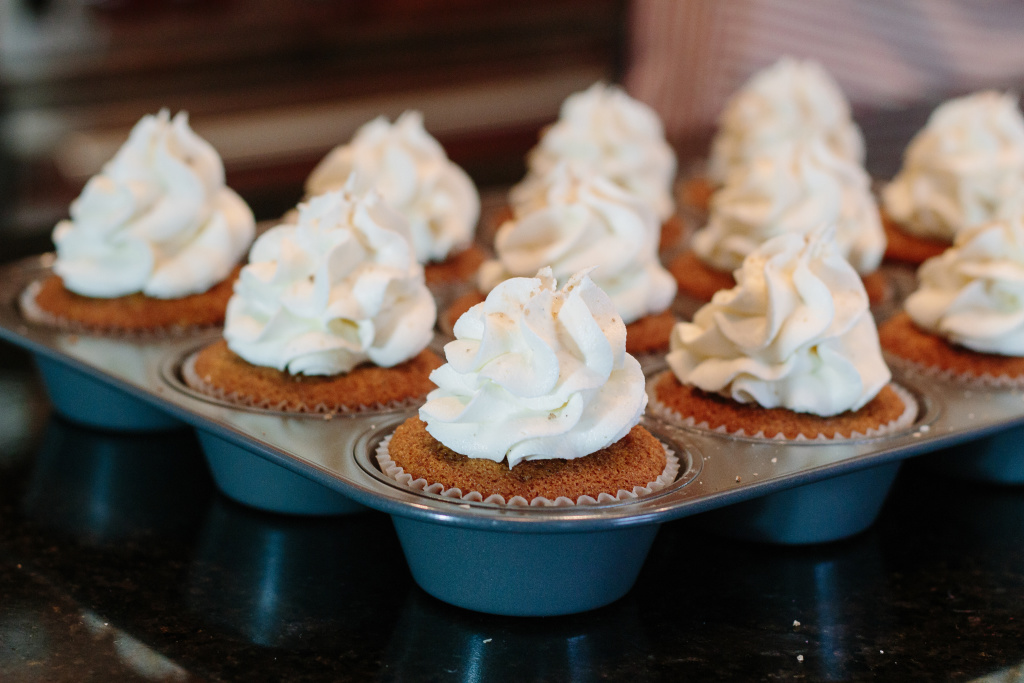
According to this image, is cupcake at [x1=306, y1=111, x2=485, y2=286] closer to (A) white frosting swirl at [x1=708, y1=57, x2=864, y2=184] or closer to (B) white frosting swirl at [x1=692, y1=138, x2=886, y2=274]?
(B) white frosting swirl at [x1=692, y1=138, x2=886, y2=274]

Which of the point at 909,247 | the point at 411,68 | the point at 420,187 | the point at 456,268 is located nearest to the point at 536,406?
the point at 456,268

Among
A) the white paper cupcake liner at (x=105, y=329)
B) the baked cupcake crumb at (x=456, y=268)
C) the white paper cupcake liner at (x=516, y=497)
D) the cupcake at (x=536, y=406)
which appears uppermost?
the cupcake at (x=536, y=406)

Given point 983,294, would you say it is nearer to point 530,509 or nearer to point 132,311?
point 530,509

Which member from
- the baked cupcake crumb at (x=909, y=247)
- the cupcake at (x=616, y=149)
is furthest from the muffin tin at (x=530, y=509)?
the cupcake at (x=616, y=149)

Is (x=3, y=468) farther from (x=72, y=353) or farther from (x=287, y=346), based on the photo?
(x=287, y=346)

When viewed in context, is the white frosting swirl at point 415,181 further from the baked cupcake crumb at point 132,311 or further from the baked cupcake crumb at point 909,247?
the baked cupcake crumb at point 909,247

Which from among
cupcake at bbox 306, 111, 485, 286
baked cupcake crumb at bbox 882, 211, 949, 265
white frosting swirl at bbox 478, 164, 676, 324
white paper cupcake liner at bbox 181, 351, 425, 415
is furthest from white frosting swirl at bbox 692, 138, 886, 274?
white paper cupcake liner at bbox 181, 351, 425, 415
